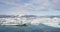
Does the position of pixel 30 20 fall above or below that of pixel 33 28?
above

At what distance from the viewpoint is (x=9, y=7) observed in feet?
6.12

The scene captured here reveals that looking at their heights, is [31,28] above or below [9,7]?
below

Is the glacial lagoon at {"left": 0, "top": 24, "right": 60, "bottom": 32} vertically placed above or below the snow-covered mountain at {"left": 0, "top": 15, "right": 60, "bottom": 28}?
below

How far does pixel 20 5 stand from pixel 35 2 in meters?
0.25

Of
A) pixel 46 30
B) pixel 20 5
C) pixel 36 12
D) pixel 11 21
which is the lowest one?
pixel 46 30

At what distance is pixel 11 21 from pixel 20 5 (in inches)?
11.7

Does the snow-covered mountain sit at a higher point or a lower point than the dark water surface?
higher

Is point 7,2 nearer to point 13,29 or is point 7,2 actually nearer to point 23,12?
point 23,12

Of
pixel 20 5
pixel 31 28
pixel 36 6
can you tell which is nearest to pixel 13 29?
pixel 31 28

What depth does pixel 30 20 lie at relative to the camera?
189cm

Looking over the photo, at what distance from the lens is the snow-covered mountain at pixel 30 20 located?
73.4 inches

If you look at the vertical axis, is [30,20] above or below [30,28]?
above

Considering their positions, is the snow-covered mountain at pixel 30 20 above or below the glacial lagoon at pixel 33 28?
above

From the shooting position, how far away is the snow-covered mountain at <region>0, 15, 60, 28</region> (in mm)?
1863
